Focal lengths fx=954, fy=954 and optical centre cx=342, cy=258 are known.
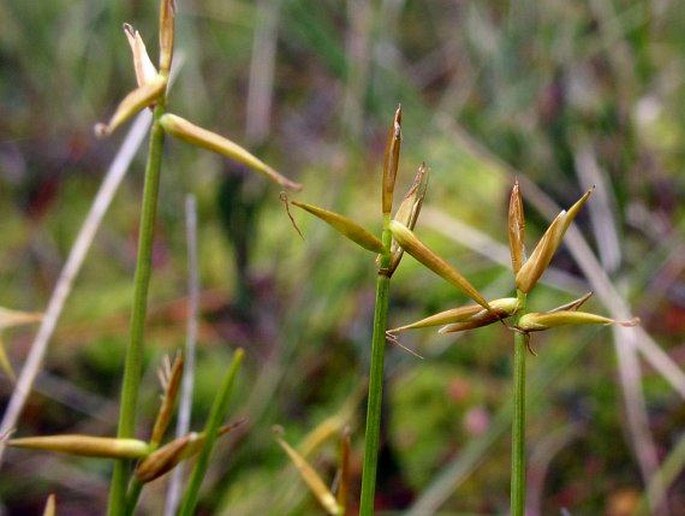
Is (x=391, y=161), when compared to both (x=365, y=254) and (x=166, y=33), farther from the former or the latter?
Answer: (x=365, y=254)

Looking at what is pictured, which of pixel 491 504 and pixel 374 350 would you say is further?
pixel 491 504

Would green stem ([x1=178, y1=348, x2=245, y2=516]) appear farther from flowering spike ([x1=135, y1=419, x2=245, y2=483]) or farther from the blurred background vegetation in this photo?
the blurred background vegetation

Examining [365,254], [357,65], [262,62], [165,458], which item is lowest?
[165,458]

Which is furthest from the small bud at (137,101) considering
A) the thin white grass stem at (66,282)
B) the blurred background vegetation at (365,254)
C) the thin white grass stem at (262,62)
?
the thin white grass stem at (262,62)

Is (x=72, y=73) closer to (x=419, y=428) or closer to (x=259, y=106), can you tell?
(x=259, y=106)

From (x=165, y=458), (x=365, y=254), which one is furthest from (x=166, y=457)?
(x=365, y=254)

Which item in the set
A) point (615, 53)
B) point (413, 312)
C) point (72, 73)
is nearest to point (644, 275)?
point (413, 312)
